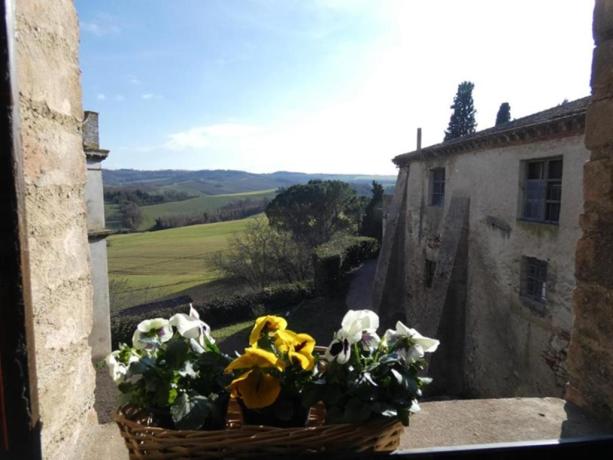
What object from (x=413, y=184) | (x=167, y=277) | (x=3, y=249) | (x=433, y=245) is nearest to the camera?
(x=3, y=249)

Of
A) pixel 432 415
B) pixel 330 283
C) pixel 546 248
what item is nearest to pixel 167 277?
pixel 330 283

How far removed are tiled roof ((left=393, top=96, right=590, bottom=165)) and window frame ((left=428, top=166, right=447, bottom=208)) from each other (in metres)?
0.61

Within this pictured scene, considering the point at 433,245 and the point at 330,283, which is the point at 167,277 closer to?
the point at 330,283

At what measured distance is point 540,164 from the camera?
8.51 metres

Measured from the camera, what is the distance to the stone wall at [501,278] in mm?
7727

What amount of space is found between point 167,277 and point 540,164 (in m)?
25.8

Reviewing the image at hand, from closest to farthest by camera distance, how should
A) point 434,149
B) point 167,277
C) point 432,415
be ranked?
point 432,415 → point 434,149 → point 167,277

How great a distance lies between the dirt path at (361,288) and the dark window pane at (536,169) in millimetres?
9210

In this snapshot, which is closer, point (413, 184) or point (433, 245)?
point (433, 245)

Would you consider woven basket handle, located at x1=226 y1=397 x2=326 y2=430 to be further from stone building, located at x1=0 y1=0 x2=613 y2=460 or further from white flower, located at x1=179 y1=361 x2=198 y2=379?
stone building, located at x1=0 y1=0 x2=613 y2=460

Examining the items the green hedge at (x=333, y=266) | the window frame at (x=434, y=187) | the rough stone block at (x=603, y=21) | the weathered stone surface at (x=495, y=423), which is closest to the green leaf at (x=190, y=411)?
the weathered stone surface at (x=495, y=423)

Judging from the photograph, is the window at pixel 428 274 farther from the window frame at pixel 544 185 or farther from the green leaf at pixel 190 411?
the green leaf at pixel 190 411

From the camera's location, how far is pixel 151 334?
1.40 meters

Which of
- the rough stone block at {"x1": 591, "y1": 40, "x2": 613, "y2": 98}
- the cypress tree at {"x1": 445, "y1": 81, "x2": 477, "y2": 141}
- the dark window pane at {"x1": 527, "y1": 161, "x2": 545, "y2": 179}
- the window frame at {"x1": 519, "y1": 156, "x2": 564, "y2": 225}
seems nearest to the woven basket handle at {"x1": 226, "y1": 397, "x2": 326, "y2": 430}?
the rough stone block at {"x1": 591, "y1": 40, "x2": 613, "y2": 98}
